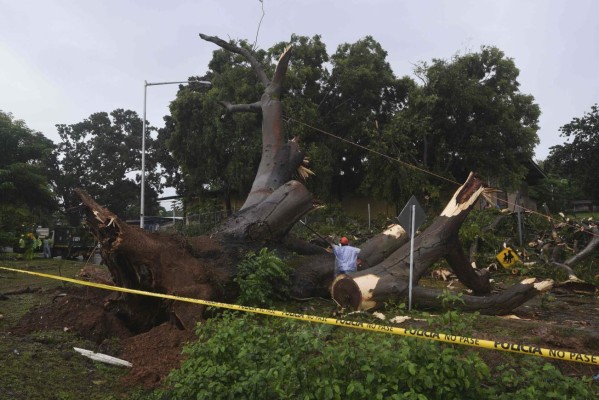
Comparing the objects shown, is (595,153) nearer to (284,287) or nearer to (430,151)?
(430,151)

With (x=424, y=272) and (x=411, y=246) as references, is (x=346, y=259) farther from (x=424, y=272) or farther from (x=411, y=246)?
(x=424, y=272)

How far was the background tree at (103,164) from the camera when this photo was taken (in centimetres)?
4122

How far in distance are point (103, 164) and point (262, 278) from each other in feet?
125

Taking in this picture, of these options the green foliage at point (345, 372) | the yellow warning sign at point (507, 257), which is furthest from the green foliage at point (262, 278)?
the yellow warning sign at point (507, 257)

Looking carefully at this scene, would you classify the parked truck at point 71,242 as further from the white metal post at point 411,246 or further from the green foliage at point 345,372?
the green foliage at point 345,372

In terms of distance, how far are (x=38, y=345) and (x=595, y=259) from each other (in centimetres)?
1288

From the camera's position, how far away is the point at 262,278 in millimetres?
7258

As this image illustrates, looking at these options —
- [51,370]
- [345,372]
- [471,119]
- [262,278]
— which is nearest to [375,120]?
[471,119]

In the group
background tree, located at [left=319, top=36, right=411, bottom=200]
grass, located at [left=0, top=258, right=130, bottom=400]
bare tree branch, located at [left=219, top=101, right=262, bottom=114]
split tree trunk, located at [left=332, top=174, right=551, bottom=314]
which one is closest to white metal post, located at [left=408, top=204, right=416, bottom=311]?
split tree trunk, located at [left=332, top=174, right=551, bottom=314]

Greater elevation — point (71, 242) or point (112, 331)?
point (71, 242)

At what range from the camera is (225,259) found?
7621 mm

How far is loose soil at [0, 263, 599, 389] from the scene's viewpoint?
17.0 feet

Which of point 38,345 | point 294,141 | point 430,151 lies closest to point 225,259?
point 38,345

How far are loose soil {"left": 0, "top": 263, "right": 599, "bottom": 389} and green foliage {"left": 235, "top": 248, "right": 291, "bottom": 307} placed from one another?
37 centimetres
